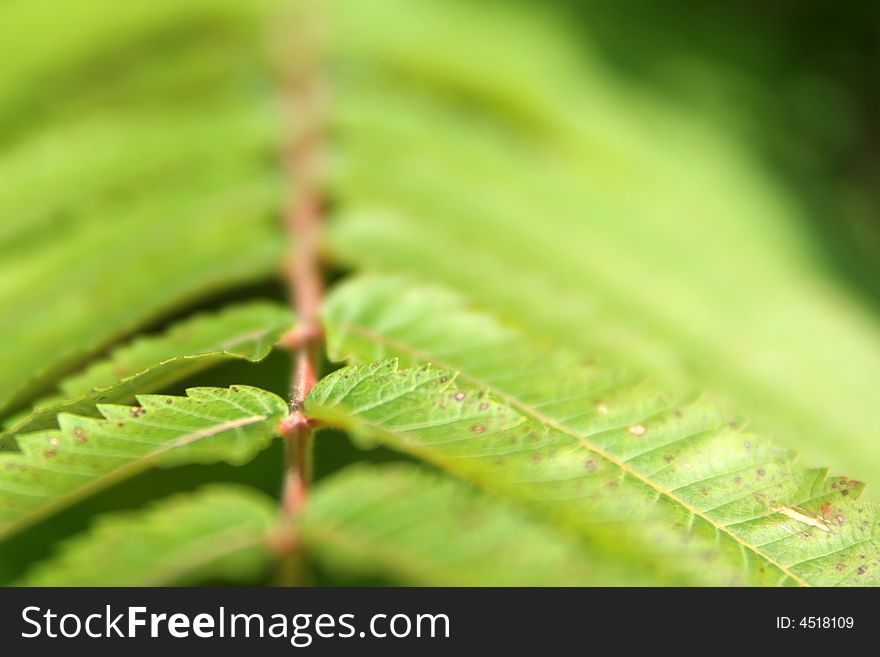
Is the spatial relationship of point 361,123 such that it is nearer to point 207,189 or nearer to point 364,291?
point 207,189

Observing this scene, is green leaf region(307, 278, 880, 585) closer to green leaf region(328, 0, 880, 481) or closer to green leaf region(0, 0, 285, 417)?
green leaf region(328, 0, 880, 481)

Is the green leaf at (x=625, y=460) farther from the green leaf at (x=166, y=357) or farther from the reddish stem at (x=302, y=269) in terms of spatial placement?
the green leaf at (x=166, y=357)

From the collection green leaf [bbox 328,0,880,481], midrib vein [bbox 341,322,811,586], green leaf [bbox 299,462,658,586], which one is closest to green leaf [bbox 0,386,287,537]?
green leaf [bbox 299,462,658,586]

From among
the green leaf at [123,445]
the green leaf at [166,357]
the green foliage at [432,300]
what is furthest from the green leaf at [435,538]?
the green leaf at [166,357]

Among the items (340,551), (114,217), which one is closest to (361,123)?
(114,217)

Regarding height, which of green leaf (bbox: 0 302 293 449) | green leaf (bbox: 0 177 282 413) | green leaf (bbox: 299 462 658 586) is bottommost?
green leaf (bbox: 299 462 658 586)

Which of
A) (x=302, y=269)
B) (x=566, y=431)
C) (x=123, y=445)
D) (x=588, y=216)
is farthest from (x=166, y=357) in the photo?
(x=588, y=216)

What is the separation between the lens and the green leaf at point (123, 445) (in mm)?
900

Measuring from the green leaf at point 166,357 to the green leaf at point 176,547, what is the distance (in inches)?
8.2

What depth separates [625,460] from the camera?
3.26ft

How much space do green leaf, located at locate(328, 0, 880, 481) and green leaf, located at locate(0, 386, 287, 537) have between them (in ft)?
1.97

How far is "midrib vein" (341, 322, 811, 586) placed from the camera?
911mm

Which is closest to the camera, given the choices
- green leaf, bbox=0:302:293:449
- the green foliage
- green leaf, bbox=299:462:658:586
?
green leaf, bbox=299:462:658:586

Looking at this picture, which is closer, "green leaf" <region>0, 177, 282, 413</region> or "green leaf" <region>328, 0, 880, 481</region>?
"green leaf" <region>0, 177, 282, 413</region>
